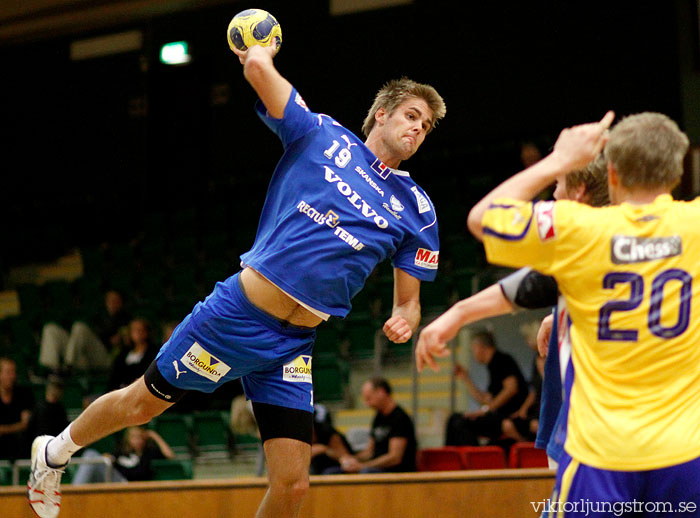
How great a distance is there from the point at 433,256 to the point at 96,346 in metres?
7.07

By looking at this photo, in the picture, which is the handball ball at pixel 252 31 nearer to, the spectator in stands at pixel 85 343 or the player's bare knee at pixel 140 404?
the player's bare knee at pixel 140 404

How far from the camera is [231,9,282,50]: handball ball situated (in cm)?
358

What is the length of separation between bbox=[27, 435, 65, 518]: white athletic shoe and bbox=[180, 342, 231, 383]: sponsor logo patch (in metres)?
0.85

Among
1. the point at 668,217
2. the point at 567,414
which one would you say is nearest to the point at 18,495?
the point at 567,414

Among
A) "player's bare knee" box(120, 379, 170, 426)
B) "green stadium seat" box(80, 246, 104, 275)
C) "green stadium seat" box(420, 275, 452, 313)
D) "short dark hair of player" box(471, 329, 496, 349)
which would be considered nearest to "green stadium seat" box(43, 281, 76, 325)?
"green stadium seat" box(80, 246, 104, 275)

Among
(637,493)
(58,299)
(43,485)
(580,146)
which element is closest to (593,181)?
(580,146)

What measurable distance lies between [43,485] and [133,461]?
12.0ft

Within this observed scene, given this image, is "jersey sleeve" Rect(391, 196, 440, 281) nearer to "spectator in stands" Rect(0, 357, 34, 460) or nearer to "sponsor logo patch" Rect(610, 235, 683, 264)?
"sponsor logo patch" Rect(610, 235, 683, 264)

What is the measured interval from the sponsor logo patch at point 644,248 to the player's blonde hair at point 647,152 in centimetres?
15

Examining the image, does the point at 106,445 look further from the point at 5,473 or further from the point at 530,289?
the point at 530,289

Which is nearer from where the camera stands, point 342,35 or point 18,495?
point 18,495

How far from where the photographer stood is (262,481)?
505cm

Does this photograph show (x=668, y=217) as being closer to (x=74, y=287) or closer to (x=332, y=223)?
(x=332, y=223)

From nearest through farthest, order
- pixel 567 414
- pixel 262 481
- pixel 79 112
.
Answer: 1. pixel 567 414
2. pixel 262 481
3. pixel 79 112
